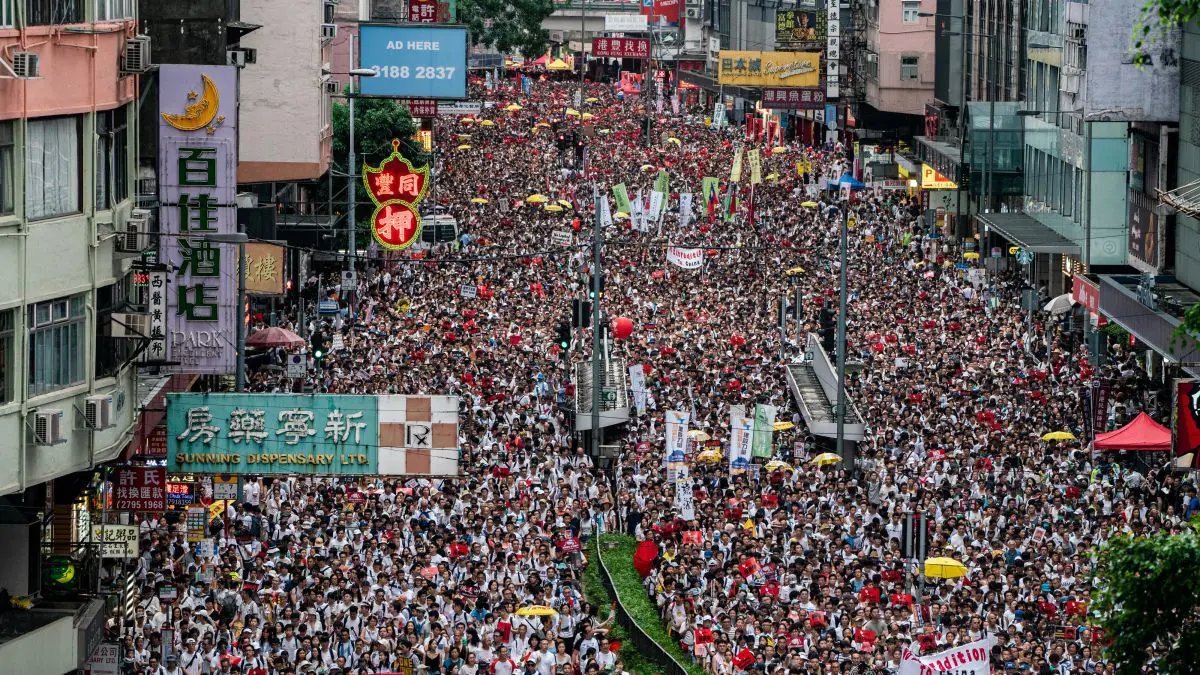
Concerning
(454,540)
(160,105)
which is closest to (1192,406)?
(454,540)

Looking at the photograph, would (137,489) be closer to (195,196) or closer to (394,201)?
(195,196)

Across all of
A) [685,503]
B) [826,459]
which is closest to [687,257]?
[826,459]

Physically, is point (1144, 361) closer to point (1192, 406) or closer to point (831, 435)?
point (831, 435)

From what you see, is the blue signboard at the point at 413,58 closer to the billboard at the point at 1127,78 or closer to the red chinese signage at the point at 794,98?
the billboard at the point at 1127,78

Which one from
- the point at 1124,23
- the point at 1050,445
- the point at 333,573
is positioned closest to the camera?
the point at 333,573

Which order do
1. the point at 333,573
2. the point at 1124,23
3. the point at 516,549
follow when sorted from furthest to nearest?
the point at 1124,23, the point at 516,549, the point at 333,573

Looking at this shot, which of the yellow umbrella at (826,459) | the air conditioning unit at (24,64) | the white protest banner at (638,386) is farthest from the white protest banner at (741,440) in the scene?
the air conditioning unit at (24,64)

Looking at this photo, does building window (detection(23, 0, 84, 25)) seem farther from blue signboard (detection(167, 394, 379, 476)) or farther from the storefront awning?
the storefront awning
